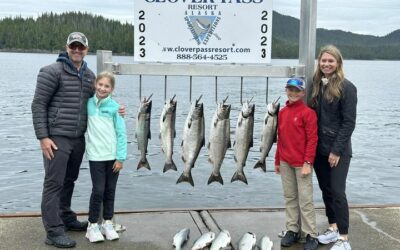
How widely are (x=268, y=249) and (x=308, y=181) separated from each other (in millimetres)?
860

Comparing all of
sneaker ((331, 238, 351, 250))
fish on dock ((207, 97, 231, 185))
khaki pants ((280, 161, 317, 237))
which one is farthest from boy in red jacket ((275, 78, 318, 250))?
fish on dock ((207, 97, 231, 185))

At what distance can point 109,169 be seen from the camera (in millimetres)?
5996

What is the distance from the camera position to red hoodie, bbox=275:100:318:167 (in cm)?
579

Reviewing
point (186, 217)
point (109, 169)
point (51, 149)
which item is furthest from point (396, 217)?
point (51, 149)

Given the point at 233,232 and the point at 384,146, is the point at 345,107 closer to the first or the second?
the point at 233,232

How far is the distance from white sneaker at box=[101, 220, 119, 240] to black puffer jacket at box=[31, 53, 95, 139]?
3.51 feet

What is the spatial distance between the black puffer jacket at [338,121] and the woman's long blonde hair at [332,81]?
0.05 m

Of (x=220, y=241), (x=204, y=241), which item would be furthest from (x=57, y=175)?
(x=220, y=241)

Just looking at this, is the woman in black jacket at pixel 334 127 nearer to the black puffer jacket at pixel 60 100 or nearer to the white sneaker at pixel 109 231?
the white sneaker at pixel 109 231

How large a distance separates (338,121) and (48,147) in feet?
10.1

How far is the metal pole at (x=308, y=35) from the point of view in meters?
6.24

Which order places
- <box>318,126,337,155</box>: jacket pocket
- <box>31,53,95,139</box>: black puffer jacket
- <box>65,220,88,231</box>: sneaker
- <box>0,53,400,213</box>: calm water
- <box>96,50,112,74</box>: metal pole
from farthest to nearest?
<box>0,53,400,213</box>: calm water → <box>65,220,88,231</box>: sneaker → <box>96,50,112,74</box>: metal pole → <box>318,126,337,155</box>: jacket pocket → <box>31,53,95,139</box>: black puffer jacket

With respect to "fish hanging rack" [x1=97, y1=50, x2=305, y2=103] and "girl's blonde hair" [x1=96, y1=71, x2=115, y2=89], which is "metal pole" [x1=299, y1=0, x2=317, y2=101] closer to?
"fish hanging rack" [x1=97, y1=50, x2=305, y2=103]

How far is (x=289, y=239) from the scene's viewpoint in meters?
6.12
